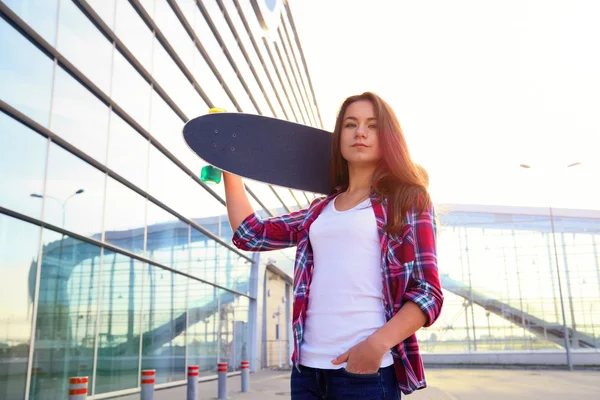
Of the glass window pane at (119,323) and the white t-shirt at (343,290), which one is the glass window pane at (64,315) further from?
the white t-shirt at (343,290)

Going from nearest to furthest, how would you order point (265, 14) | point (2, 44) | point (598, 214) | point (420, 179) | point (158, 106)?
point (420, 179)
point (2, 44)
point (158, 106)
point (265, 14)
point (598, 214)

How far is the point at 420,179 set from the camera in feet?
5.87

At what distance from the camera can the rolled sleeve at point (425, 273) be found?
1.51 metres

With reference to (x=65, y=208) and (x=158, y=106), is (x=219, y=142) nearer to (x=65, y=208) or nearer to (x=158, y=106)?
(x=65, y=208)

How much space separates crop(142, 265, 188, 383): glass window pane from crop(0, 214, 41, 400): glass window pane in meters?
3.70

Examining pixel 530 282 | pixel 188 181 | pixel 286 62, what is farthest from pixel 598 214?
pixel 188 181

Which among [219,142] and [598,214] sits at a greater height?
[598,214]

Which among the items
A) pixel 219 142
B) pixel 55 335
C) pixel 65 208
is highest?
pixel 65 208

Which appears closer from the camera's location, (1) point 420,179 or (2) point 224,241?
(1) point 420,179

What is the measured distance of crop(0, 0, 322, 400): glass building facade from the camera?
7109 millimetres

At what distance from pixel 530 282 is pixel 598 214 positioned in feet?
16.9

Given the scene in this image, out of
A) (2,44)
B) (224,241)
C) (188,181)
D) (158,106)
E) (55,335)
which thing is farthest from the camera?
(224,241)

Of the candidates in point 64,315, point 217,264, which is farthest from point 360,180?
point 217,264

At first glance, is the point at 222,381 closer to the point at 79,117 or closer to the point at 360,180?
the point at 79,117
